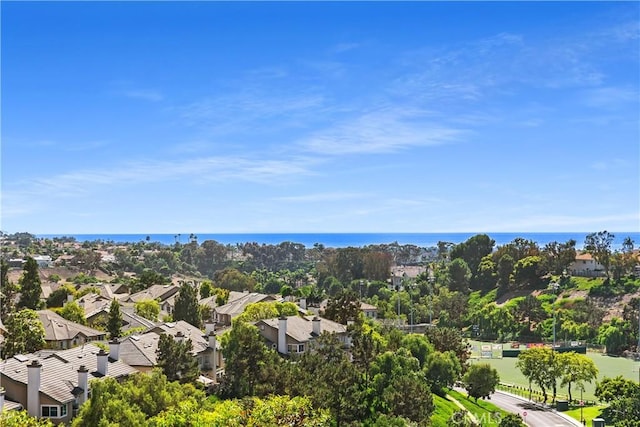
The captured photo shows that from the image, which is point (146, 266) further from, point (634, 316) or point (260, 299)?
point (634, 316)

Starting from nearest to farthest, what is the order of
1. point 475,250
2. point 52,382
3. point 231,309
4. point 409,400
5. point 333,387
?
point 52,382 < point 333,387 < point 409,400 < point 231,309 < point 475,250

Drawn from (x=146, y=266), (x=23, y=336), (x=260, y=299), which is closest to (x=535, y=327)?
(x=260, y=299)

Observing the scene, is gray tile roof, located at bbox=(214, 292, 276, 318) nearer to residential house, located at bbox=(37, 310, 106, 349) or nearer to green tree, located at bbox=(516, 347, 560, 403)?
residential house, located at bbox=(37, 310, 106, 349)

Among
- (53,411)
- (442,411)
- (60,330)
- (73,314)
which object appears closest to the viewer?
(53,411)
